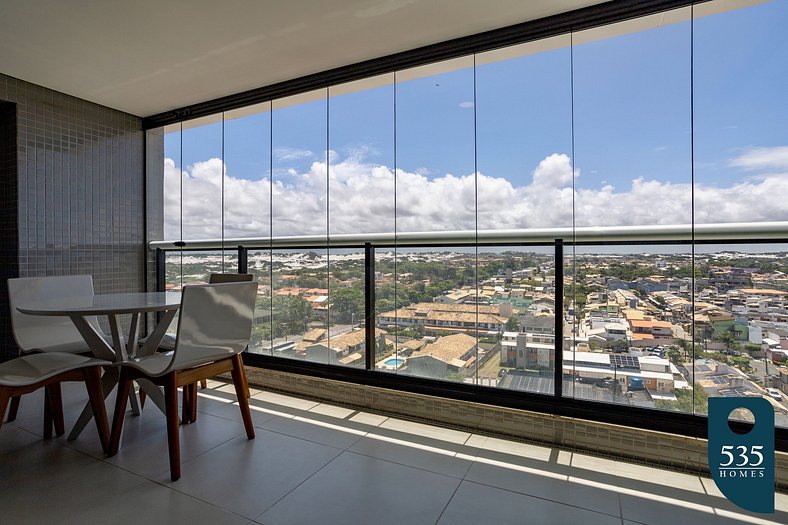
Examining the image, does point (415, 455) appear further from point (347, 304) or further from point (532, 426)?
point (347, 304)

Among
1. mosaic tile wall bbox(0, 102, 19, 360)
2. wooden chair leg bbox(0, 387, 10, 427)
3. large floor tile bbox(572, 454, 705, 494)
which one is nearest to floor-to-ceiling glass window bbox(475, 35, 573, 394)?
large floor tile bbox(572, 454, 705, 494)

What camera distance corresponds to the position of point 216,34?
106 inches

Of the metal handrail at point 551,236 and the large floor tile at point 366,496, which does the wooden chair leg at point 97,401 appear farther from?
the metal handrail at point 551,236

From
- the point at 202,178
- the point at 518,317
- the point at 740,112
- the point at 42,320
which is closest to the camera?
the point at 740,112

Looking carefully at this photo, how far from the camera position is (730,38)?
212cm

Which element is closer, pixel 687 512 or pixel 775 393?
pixel 687 512

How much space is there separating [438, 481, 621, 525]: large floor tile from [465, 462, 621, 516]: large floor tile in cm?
5

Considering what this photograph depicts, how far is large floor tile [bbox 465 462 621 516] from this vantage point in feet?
5.91

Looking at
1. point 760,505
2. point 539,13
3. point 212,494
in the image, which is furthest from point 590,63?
point 212,494

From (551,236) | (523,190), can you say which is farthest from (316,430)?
(523,190)

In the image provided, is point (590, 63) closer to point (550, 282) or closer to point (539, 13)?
point (539, 13)

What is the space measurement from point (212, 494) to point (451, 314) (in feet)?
5.59

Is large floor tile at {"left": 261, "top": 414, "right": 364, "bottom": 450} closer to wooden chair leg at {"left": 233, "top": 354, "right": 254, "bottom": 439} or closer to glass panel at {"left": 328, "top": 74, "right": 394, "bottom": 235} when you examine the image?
wooden chair leg at {"left": 233, "top": 354, "right": 254, "bottom": 439}

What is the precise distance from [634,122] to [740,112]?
47cm
